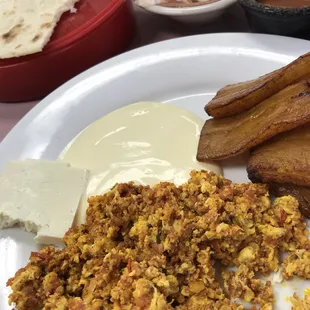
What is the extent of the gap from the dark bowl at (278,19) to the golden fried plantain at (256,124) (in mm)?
429

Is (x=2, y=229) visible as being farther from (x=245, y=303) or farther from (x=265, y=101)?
(x=265, y=101)

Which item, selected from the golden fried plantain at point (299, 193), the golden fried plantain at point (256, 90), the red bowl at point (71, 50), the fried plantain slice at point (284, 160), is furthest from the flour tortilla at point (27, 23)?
the golden fried plantain at point (299, 193)

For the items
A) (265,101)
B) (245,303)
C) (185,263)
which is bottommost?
(245,303)

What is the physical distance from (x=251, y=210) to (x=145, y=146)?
577 mm

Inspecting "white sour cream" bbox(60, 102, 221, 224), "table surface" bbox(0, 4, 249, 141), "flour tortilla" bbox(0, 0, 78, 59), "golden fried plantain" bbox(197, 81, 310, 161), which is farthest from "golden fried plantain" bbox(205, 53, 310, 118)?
"flour tortilla" bbox(0, 0, 78, 59)

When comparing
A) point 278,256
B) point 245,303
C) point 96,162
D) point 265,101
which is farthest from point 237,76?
point 245,303

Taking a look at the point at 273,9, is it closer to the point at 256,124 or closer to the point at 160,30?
the point at 256,124

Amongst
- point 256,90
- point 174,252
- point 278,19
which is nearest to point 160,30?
point 278,19

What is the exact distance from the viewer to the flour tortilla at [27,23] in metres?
2.45

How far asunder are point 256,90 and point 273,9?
45cm

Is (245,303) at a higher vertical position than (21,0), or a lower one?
lower

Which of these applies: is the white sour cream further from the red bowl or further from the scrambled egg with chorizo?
the red bowl

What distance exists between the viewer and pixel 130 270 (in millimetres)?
1549

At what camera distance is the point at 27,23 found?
261 centimetres
